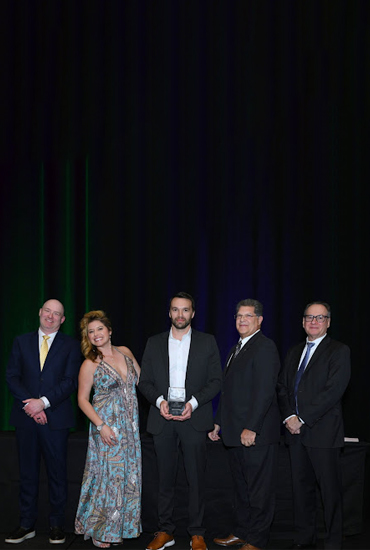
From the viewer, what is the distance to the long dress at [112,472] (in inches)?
147

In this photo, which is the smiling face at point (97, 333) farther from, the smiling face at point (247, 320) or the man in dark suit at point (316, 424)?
the man in dark suit at point (316, 424)

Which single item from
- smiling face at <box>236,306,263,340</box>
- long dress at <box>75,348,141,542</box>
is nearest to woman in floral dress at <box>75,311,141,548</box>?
long dress at <box>75,348,141,542</box>

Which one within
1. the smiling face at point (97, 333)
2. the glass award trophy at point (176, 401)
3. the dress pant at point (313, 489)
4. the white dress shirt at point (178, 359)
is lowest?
the dress pant at point (313, 489)

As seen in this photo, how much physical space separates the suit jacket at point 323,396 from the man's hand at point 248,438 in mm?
288

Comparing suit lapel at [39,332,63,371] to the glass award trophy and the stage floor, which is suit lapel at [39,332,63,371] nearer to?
the glass award trophy

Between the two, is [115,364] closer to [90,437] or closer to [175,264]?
[90,437]

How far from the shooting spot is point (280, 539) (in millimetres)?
4094

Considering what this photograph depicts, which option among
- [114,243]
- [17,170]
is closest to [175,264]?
[114,243]

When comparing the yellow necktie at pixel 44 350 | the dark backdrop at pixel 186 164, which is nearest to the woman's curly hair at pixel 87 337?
the yellow necktie at pixel 44 350

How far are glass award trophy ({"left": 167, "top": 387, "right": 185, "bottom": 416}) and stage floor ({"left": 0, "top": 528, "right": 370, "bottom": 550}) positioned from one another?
0.90 m

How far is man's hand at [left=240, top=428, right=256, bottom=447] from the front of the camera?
356 centimetres

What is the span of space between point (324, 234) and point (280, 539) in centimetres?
240

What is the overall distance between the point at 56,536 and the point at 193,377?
1257 mm

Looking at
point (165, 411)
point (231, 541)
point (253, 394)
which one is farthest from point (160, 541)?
point (253, 394)
